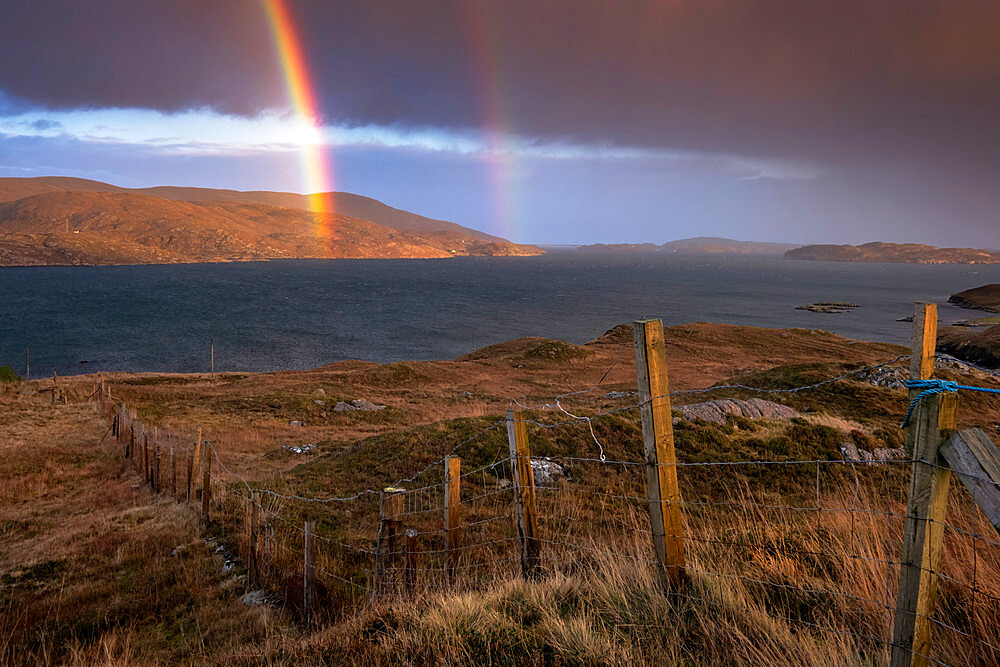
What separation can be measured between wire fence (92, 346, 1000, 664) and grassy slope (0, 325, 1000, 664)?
0.13ft

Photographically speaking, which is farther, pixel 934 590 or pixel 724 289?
pixel 724 289

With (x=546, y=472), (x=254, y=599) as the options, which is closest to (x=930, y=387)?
(x=254, y=599)

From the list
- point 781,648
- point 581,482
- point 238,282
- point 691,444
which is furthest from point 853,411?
point 238,282

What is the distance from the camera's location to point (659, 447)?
4.48 metres

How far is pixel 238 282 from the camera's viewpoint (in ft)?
529

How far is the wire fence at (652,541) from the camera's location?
396cm

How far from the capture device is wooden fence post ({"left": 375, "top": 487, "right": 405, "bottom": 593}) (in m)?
6.06

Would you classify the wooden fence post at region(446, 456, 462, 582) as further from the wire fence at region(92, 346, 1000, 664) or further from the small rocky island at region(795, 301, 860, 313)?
the small rocky island at region(795, 301, 860, 313)

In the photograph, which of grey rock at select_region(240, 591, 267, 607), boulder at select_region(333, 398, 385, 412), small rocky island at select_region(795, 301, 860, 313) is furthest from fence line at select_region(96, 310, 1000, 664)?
small rocky island at select_region(795, 301, 860, 313)

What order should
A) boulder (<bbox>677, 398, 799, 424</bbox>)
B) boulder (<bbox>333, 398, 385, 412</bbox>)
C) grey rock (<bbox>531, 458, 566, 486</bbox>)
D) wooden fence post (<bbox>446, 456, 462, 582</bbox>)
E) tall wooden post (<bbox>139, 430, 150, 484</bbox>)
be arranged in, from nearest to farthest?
wooden fence post (<bbox>446, 456, 462, 582</bbox>), grey rock (<bbox>531, 458, 566, 486</bbox>), tall wooden post (<bbox>139, 430, 150, 484</bbox>), boulder (<bbox>677, 398, 799, 424</bbox>), boulder (<bbox>333, 398, 385, 412</bbox>)

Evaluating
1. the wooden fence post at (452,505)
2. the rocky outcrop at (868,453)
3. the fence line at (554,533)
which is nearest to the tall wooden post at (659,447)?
the fence line at (554,533)

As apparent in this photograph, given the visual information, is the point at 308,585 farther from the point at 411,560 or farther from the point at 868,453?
the point at 868,453

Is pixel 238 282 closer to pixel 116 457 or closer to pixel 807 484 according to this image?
pixel 116 457

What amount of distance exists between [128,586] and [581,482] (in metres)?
8.84
